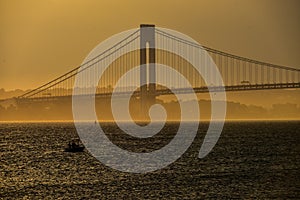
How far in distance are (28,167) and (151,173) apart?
52.5ft

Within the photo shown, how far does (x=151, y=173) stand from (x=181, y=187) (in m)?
11.6

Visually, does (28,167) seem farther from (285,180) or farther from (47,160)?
(285,180)

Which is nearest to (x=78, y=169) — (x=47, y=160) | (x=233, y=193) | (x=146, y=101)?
(x=47, y=160)

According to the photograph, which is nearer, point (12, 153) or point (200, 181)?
point (200, 181)

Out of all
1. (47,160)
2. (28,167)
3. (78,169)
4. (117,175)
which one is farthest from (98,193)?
(47,160)

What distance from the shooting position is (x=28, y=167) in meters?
79.9

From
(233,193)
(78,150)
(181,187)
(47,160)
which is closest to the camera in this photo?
(233,193)

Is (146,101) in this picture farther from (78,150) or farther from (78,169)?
(78,169)

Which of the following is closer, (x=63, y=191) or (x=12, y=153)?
(x=63, y=191)

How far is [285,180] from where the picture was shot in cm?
6272

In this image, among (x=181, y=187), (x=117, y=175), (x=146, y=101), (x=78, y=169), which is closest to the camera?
(x=181, y=187)

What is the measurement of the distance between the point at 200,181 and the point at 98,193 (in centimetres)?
1051

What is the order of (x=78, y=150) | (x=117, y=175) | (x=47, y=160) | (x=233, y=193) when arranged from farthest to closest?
(x=78, y=150)
(x=47, y=160)
(x=117, y=175)
(x=233, y=193)

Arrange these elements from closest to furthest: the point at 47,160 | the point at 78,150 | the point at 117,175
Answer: the point at 117,175
the point at 47,160
the point at 78,150
